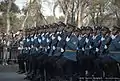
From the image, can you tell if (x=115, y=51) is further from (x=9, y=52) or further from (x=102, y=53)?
(x=9, y=52)

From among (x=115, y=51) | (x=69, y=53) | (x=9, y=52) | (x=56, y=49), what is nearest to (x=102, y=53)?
(x=115, y=51)

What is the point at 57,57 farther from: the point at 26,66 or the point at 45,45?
the point at 26,66

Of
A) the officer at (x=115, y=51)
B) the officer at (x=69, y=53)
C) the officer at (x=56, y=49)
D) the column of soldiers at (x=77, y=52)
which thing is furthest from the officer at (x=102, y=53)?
the officer at (x=56, y=49)

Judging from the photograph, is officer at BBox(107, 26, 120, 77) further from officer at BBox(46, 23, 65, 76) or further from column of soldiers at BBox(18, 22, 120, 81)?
officer at BBox(46, 23, 65, 76)

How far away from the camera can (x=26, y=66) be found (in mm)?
19531

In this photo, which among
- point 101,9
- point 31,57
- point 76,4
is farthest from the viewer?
point 101,9

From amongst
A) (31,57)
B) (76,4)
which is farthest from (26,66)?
(76,4)

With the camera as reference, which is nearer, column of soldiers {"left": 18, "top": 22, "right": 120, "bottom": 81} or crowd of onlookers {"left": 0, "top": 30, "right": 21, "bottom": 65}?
column of soldiers {"left": 18, "top": 22, "right": 120, "bottom": 81}

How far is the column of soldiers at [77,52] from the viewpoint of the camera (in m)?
15.5

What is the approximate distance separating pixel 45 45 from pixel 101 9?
34083mm

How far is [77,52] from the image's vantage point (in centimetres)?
1588

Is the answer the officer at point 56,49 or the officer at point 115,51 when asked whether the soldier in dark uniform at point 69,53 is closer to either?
the officer at point 56,49

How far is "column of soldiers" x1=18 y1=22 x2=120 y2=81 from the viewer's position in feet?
50.9

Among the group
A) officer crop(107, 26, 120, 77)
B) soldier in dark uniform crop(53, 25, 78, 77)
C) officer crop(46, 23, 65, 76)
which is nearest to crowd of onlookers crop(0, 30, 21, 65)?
officer crop(46, 23, 65, 76)
